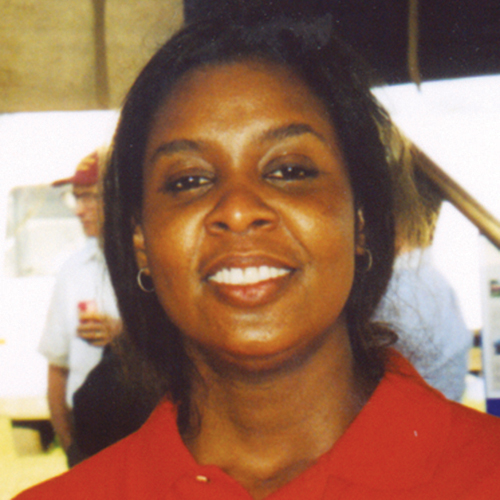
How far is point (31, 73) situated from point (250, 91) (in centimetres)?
86

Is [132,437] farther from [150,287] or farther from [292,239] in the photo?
[292,239]

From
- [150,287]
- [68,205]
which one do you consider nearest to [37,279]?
[68,205]

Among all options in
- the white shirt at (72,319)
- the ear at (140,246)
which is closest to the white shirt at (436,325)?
the ear at (140,246)

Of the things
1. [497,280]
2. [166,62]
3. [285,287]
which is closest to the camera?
[285,287]

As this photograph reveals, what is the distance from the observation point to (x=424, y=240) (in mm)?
1736

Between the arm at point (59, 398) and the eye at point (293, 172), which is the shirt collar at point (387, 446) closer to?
the eye at point (293, 172)

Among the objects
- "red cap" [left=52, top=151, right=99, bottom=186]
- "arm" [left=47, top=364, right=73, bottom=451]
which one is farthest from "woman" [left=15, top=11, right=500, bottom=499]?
"arm" [left=47, top=364, right=73, bottom=451]

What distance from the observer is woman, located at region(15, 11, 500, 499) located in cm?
101

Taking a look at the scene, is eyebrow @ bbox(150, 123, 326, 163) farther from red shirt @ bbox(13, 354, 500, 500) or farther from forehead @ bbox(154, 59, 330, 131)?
red shirt @ bbox(13, 354, 500, 500)

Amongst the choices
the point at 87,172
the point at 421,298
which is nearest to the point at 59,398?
the point at 87,172

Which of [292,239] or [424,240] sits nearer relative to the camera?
[292,239]

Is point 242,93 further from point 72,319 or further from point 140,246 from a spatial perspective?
point 72,319

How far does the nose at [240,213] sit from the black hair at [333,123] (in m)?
0.24

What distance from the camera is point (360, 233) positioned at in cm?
125
